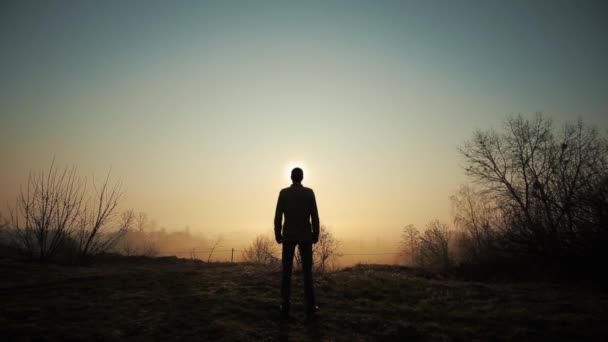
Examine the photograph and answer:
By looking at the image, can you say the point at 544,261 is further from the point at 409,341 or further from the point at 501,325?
the point at 409,341

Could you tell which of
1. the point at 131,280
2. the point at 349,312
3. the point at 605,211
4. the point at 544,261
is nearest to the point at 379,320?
the point at 349,312

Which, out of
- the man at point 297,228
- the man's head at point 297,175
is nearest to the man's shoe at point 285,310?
the man at point 297,228

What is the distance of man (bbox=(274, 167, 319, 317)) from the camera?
13.3 feet

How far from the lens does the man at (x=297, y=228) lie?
4.04 metres

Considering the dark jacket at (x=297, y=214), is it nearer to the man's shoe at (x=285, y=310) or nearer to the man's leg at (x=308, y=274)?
the man's leg at (x=308, y=274)

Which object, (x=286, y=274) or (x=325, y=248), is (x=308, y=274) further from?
(x=325, y=248)

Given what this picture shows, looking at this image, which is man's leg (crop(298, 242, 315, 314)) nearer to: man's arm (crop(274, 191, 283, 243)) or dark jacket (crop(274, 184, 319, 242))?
dark jacket (crop(274, 184, 319, 242))

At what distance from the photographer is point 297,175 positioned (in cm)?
459

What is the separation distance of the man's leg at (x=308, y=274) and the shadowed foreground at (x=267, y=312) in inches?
8.6

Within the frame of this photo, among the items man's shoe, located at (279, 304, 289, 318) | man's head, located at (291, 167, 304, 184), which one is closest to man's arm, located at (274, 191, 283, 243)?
man's head, located at (291, 167, 304, 184)

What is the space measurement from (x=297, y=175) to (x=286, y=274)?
158 cm

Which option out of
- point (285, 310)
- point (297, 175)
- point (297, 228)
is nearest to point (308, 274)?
point (285, 310)

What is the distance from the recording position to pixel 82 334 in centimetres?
297

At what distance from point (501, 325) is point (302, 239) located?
9.37ft
